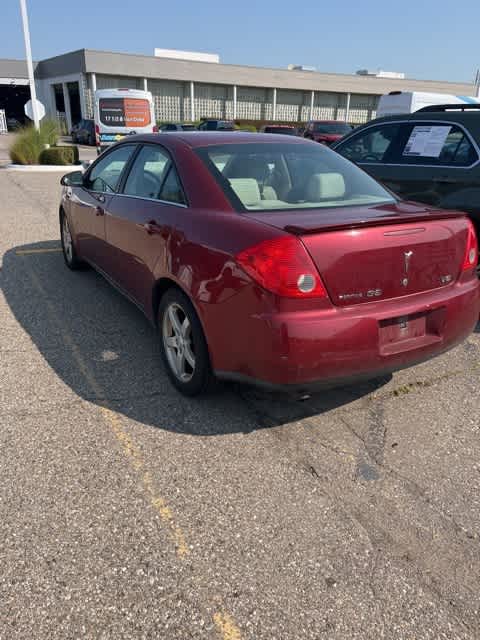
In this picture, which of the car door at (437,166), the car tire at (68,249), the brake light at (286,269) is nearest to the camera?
the brake light at (286,269)

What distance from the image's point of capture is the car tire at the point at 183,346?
3.05 metres

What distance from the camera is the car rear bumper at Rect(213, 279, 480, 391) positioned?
2537 mm

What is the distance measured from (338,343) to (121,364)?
1.83 metres

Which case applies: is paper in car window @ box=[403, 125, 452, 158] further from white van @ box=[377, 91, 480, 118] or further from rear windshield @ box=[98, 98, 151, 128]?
rear windshield @ box=[98, 98, 151, 128]

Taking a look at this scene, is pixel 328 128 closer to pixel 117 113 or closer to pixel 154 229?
pixel 117 113

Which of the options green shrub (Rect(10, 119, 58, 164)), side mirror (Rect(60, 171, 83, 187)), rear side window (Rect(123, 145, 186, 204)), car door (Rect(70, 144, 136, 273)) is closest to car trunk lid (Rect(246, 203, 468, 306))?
rear side window (Rect(123, 145, 186, 204))

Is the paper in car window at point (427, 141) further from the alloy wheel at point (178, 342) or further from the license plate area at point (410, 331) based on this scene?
the alloy wheel at point (178, 342)

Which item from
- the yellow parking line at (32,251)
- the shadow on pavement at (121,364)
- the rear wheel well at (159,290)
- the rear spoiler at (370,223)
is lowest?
the yellow parking line at (32,251)

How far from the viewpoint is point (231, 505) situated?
2.46m

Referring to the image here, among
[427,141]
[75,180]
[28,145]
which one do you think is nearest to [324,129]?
[28,145]

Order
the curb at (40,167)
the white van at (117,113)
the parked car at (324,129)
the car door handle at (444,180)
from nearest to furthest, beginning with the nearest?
the car door handle at (444,180), the curb at (40,167), the white van at (117,113), the parked car at (324,129)

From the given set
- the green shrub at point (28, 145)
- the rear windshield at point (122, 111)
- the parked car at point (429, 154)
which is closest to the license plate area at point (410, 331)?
the parked car at point (429, 154)

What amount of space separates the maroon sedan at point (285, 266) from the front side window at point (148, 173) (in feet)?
0.06

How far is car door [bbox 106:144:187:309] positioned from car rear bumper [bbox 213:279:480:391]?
1021mm
